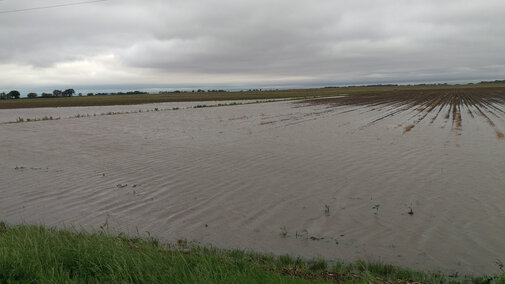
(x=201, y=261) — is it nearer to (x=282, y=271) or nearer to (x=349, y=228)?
(x=282, y=271)

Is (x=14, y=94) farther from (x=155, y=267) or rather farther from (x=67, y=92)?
(x=155, y=267)

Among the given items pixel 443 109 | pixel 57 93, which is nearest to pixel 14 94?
pixel 57 93

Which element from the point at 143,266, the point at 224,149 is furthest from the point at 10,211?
the point at 224,149

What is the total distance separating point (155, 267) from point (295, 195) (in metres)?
4.66

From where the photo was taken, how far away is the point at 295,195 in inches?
328

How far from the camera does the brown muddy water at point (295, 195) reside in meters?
5.80

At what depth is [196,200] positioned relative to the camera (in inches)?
324

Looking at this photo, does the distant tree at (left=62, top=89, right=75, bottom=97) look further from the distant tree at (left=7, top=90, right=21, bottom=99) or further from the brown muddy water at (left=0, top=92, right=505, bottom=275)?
the brown muddy water at (left=0, top=92, right=505, bottom=275)

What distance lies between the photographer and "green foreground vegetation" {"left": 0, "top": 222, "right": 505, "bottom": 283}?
3953mm

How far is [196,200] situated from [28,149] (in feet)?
39.9

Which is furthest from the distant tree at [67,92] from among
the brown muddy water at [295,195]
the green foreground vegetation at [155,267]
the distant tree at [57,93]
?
the green foreground vegetation at [155,267]

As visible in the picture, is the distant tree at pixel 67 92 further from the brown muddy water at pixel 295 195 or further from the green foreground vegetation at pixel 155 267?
the green foreground vegetation at pixel 155 267

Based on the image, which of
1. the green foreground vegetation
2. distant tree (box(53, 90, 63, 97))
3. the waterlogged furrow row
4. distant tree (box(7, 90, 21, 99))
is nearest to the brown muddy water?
the green foreground vegetation

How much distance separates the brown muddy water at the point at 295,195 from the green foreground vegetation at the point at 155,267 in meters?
0.51
